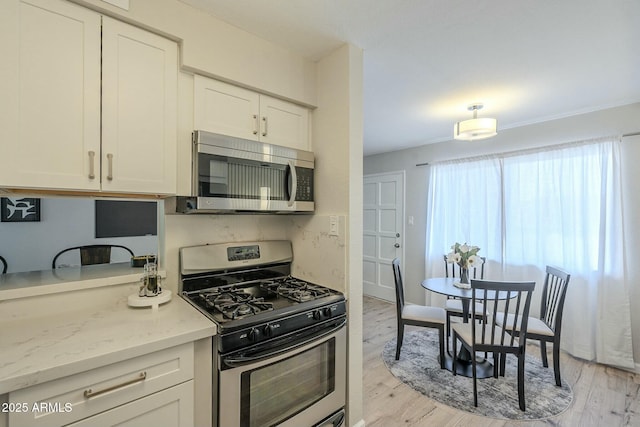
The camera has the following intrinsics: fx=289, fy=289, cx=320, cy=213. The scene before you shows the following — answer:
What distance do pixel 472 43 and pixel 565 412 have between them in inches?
102

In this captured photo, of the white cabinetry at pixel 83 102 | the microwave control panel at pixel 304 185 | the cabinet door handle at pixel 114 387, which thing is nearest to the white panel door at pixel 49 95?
the white cabinetry at pixel 83 102

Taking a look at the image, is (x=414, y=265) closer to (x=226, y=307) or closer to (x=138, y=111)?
(x=226, y=307)

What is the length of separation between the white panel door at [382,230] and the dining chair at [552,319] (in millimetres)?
2070

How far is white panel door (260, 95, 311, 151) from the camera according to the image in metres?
1.82

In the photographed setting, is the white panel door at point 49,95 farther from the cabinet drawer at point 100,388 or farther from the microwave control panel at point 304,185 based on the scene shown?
the microwave control panel at point 304,185

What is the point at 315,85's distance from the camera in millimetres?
2010

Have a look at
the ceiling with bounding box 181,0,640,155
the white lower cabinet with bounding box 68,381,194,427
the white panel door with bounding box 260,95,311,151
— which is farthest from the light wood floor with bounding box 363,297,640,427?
the ceiling with bounding box 181,0,640,155

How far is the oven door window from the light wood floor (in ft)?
2.24

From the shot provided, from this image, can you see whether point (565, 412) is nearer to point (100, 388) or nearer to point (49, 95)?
point (100, 388)

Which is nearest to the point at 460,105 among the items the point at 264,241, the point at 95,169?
the point at 264,241

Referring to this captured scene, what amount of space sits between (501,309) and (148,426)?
362cm

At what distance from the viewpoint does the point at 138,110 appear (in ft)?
4.60

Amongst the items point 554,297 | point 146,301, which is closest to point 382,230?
point 554,297

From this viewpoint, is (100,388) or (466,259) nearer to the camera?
(100,388)
